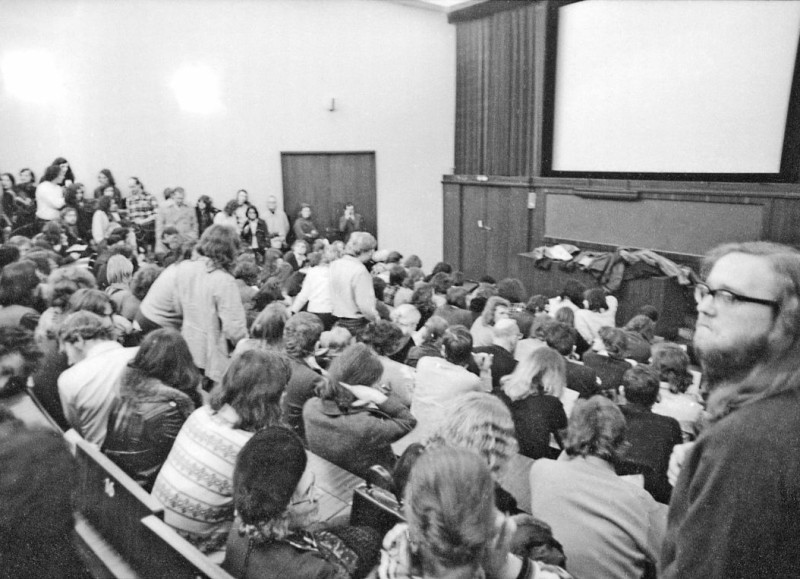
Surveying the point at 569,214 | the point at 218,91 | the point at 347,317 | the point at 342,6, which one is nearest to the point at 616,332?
the point at 347,317

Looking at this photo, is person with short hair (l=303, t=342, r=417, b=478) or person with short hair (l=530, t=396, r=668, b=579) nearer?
person with short hair (l=530, t=396, r=668, b=579)

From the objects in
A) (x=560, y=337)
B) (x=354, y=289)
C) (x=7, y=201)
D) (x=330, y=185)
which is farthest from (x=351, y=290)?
(x=330, y=185)

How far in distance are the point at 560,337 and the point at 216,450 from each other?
2.39m

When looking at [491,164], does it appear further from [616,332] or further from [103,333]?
[103,333]

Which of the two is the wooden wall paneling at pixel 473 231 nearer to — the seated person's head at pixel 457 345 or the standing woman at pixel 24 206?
the standing woman at pixel 24 206

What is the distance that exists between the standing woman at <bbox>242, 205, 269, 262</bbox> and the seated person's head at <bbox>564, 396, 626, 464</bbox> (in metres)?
7.31

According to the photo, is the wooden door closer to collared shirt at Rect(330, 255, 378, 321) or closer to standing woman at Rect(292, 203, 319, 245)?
standing woman at Rect(292, 203, 319, 245)

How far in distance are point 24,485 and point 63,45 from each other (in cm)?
925

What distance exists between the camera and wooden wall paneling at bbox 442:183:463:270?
1062cm

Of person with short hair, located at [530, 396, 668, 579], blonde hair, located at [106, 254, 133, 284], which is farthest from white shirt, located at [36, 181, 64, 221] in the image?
person with short hair, located at [530, 396, 668, 579]

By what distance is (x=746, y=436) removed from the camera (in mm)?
1087

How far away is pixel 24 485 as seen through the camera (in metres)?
1.06

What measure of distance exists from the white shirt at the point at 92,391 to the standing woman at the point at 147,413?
0.17m

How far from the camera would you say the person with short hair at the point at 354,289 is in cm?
436
